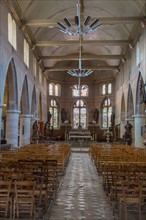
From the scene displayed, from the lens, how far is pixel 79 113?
1940 inches

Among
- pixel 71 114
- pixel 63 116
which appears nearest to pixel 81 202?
pixel 63 116

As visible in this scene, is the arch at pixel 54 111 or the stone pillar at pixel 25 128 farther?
the arch at pixel 54 111

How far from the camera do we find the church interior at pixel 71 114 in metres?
7.50

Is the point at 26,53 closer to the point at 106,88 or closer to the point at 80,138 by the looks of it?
the point at 80,138

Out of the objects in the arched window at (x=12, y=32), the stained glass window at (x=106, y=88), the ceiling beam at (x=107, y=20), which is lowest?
the stained glass window at (x=106, y=88)

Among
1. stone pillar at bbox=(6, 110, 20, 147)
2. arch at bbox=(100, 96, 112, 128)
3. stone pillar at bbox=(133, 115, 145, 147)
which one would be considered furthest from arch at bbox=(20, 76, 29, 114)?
arch at bbox=(100, 96, 112, 128)

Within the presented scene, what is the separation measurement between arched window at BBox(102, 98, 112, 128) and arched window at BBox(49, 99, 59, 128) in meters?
7.19

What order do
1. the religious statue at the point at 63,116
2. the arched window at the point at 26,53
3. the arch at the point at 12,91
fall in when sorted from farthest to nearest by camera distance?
the religious statue at the point at 63,116 → the arched window at the point at 26,53 → the arch at the point at 12,91

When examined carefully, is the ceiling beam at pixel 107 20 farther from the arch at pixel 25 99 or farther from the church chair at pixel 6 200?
the church chair at pixel 6 200

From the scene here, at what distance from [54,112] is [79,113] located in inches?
155

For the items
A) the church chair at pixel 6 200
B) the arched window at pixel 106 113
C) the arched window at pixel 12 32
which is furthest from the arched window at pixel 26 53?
the church chair at pixel 6 200

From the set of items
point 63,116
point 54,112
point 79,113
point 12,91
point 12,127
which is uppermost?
point 12,91

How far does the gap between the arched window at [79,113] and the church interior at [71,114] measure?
16cm

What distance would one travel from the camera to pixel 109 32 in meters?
33.2
